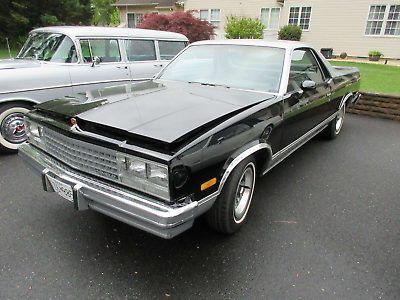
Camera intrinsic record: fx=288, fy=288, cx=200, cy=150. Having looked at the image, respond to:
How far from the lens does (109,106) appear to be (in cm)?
252

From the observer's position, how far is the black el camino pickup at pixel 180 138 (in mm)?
1972

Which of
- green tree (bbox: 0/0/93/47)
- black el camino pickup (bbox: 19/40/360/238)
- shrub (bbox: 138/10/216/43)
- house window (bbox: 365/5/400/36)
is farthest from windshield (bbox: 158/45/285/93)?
house window (bbox: 365/5/400/36)

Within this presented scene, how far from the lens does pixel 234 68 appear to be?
136 inches

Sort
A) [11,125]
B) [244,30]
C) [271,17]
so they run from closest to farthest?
[11,125] < [244,30] < [271,17]

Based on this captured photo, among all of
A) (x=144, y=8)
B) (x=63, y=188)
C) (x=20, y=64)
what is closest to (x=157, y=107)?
(x=63, y=188)

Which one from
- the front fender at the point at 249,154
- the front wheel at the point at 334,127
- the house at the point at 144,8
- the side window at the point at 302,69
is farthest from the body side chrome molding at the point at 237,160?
the house at the point at 144,8

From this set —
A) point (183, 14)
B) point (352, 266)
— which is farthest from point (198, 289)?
point (183, 14)

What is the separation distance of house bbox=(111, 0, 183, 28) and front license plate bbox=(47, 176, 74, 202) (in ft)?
73.6

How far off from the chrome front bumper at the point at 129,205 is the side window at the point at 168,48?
181 inches

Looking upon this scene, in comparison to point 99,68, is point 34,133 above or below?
below

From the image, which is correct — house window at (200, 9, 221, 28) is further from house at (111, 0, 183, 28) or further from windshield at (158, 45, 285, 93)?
windshield at (158, 45, 285, 93)

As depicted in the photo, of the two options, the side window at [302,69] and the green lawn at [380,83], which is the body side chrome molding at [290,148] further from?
the green lawn at [380,83]

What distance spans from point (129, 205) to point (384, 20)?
A: 64.4 feet

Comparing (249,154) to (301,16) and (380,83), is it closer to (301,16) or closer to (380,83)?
(380,83)
